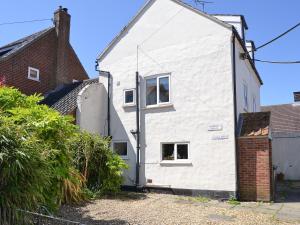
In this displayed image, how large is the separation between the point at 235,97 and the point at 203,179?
3.31 meters

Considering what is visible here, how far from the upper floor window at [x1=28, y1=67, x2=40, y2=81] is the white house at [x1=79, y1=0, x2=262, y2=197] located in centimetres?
561

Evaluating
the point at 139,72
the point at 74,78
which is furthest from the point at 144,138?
the point at 74,78

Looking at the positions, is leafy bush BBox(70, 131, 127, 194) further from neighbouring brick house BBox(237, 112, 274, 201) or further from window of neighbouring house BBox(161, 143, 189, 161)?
neighbouring brick house BBox(237, 112, 274, 201)

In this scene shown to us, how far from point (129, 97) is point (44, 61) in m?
8.04

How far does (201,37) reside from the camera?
14.0 meters

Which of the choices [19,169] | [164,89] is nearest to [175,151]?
[164,89]

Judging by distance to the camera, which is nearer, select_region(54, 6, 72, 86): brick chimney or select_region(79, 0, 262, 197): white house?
select_region(79, 0, 262, 197): white house

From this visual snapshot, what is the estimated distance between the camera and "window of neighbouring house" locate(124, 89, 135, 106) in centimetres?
1564

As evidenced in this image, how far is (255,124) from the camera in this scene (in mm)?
13133

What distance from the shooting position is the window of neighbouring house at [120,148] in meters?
15.7

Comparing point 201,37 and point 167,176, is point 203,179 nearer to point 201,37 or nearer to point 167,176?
point 167,176

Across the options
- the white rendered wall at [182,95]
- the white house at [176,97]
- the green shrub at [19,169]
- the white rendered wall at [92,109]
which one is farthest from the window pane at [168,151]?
the green shrub at [19,169]

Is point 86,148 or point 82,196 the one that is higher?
point 86,148

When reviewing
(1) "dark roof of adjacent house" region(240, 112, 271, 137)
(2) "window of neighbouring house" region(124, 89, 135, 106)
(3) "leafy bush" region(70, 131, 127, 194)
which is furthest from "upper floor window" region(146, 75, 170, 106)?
(1) "dark roof of adjacent house" region(240, 112, 271, 137)
